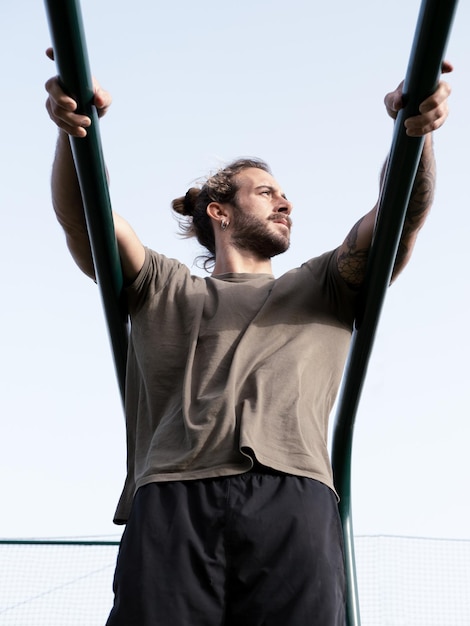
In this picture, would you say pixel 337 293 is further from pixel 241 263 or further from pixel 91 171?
pixel 91 171

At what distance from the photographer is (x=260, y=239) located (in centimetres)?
217

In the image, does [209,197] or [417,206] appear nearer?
[417,206]

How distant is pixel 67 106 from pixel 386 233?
587 mm

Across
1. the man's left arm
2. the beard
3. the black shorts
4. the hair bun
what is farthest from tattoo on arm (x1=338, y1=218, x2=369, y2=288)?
the hair bun

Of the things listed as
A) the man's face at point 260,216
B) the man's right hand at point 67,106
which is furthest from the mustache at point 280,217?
the man's right hand at point 67,106

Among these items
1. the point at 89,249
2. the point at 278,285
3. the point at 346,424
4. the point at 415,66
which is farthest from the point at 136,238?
the point at 415,66

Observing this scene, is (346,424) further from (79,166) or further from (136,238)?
(79,166)

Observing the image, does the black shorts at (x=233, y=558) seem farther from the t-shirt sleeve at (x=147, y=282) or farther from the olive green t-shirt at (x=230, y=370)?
the t-shirt sleeve at (x=147, y=282)

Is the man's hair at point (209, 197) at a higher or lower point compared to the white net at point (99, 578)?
higher

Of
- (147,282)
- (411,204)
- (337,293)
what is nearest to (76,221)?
(147,282)

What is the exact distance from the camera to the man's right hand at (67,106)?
1.43 m

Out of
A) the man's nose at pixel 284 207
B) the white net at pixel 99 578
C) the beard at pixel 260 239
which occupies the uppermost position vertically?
the man's nose at pixel 284 207

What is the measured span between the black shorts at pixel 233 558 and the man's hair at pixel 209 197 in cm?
94

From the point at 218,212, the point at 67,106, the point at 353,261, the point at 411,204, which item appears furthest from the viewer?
the point at 218,212
